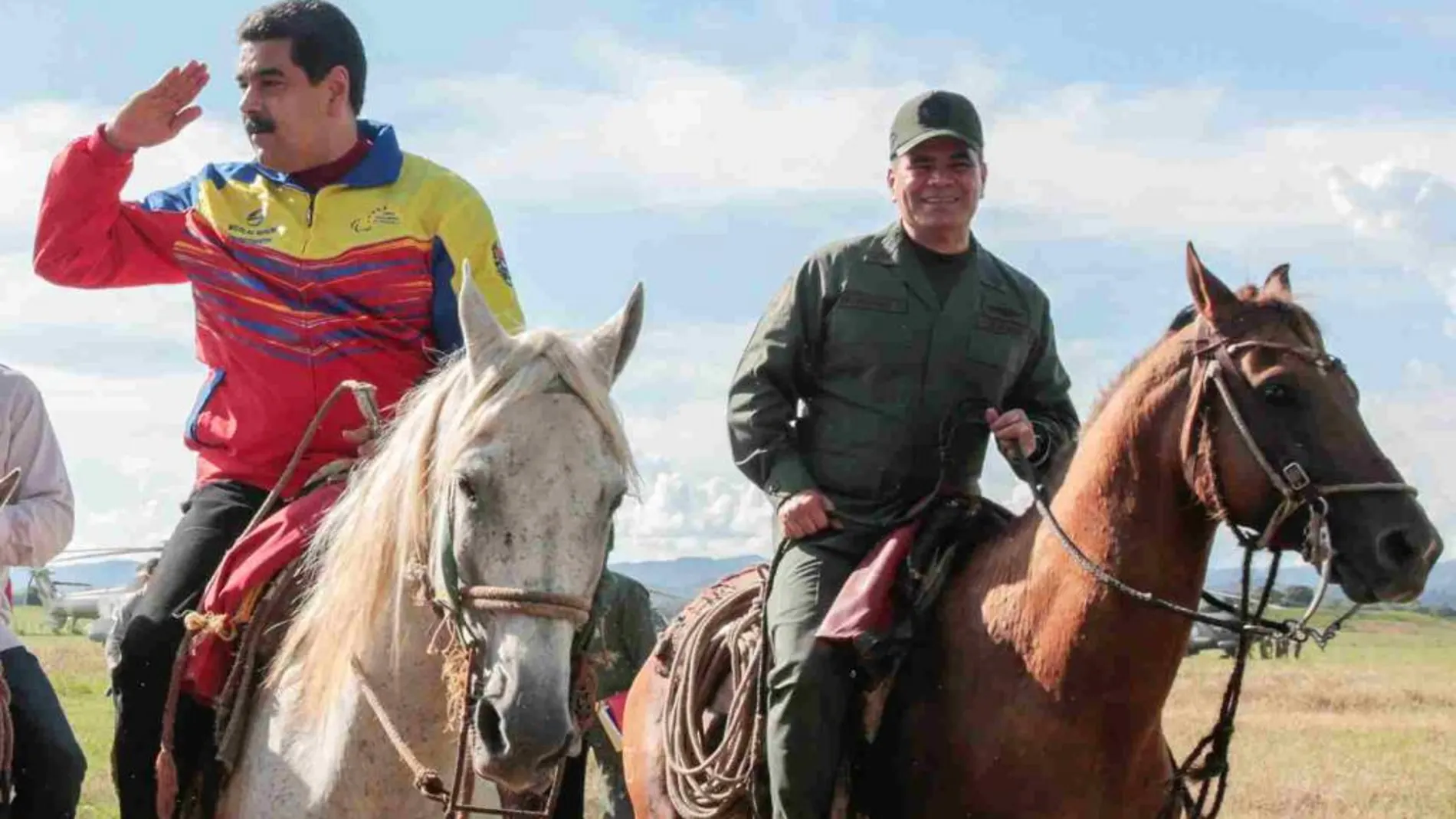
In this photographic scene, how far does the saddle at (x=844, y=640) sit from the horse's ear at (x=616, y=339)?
1532mm

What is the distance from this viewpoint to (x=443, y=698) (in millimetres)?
4734

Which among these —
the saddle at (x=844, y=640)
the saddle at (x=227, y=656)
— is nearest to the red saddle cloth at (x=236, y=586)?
the saddle at (x=227, y=656)

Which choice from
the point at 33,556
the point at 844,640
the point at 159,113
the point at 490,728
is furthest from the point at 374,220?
the point at 490,728

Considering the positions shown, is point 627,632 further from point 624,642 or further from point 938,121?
point 938,121

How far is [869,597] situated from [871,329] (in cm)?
103

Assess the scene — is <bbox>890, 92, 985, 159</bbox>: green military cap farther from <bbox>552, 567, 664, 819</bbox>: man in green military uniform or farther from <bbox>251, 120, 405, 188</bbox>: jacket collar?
<bbox>552, 567, 664, 819</bbox>: man in green military uniform

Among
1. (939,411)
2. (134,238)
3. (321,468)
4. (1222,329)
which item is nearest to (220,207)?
(134,238)

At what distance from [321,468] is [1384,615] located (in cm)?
11183

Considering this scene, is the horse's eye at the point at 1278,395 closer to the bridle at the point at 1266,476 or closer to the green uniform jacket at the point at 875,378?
the bridle at the point at 1266,476

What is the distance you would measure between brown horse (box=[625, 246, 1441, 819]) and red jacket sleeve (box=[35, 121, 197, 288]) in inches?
119

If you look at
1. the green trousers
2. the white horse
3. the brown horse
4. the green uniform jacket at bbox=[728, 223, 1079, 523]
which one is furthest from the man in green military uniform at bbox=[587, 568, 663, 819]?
the white horse

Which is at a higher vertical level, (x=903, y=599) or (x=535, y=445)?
(x=535, y=445)

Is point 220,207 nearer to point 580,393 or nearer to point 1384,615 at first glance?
point 580,393

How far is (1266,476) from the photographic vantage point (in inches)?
207
